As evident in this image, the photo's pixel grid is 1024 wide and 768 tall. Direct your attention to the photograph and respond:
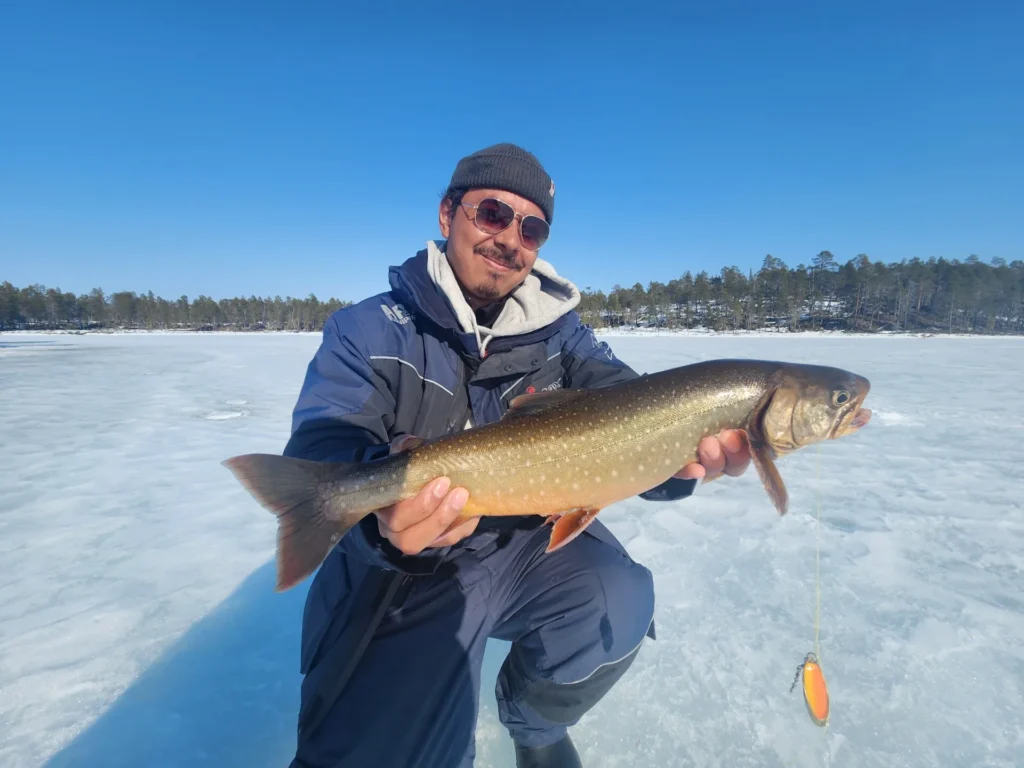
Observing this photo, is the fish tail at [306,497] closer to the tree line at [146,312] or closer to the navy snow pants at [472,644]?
the navy snow pants at [472,644]

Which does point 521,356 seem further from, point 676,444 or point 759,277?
point 759,277

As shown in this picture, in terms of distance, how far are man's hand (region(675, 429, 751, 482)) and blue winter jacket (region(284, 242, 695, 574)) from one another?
1.11 feet

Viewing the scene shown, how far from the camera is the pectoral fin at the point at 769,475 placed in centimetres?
260

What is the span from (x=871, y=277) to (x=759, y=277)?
1507cm

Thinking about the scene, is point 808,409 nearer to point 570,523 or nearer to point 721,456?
point 721,456

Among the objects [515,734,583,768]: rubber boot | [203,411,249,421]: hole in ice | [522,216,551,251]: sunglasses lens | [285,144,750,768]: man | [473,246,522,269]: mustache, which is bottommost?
[515,734,583,768]: rubber boot

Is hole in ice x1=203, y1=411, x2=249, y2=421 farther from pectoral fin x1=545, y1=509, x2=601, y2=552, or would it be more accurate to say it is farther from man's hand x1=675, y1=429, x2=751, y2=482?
man's hand x1=675, y1=429, x2=751, y2=482

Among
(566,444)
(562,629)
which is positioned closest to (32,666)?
(562,629)

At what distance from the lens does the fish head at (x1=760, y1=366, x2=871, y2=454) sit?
107 inches

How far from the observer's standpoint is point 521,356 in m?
3.30

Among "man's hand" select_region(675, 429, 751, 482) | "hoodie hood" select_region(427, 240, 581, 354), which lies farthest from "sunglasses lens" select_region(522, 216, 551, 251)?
"man's hand" select_region(675, 429, 751, 482)

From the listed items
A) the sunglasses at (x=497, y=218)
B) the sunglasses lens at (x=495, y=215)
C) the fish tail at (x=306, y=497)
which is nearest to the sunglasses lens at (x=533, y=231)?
the sunglasses at (x=497, y=218)

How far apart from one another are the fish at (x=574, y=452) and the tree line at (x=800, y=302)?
75868 mm

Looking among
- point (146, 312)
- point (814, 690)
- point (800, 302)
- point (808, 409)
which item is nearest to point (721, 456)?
point (808, 409)
